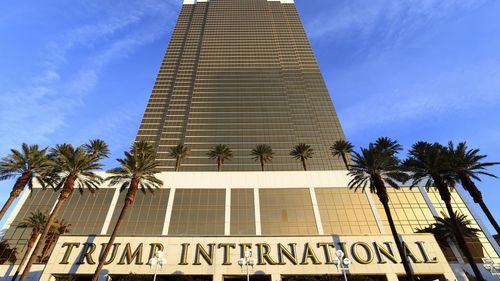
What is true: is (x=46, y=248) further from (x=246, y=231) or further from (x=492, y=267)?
(x=492, y=267)

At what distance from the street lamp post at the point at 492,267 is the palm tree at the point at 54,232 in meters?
72.4

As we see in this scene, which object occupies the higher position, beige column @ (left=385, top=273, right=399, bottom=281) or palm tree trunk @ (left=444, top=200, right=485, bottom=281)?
palm tree trunk @ (left=444, top=200, right=485, bottom=281)

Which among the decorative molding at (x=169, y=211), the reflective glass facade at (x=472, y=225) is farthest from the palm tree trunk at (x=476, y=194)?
the decorative molding at (x=169, y=211)

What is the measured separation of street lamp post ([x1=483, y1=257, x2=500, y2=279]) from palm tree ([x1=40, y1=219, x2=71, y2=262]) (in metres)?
72.4

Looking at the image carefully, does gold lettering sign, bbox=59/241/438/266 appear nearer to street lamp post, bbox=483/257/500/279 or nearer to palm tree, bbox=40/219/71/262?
palm tree, bbox=40/219/71/262

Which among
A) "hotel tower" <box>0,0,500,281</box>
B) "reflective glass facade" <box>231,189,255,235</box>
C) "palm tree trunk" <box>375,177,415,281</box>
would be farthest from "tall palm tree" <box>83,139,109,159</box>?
"palm tree trunk" <box>375,177,415,281</box>

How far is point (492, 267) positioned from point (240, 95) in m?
119

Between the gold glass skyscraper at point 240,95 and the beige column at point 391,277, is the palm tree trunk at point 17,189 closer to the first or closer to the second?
the beige column at point 391,277

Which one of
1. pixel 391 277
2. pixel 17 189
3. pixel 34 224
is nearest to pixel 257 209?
pixel 391 277

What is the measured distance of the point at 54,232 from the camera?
1966 inches

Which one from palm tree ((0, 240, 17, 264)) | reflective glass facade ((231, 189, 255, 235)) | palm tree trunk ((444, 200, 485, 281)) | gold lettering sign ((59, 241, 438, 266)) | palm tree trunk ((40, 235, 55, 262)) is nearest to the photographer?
gold lettering sign ((59, 241, 438, 266))

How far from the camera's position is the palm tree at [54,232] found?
49.2m

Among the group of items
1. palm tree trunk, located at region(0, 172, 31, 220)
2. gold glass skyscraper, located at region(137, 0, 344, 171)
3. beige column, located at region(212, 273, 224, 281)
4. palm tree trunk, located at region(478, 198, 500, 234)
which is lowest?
beige column, located at region(212, 273, 224, 281)

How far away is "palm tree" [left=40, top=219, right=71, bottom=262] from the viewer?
49156 mm
